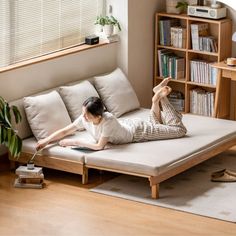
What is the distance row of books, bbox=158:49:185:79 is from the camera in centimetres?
804

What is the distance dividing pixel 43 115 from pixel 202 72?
6.78 feet

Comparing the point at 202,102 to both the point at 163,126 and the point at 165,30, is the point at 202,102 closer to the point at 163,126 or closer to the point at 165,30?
the point at 165,30

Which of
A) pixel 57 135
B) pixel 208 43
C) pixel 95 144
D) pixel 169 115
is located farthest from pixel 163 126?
pixel 208 43

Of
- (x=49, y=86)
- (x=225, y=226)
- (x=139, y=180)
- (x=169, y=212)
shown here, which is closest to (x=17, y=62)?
(x=49, y=86)

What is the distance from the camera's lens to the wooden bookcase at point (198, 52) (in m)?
7.69

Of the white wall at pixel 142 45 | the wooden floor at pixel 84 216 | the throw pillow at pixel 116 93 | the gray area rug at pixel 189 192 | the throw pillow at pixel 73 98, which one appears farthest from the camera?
the white wall at pixel 142 45

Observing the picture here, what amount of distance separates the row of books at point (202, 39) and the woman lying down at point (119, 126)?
124 centimetres

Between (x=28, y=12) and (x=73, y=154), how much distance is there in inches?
57.4

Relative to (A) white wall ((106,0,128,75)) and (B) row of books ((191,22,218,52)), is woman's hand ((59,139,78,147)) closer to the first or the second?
(A) white wall ((106,0,128,75))

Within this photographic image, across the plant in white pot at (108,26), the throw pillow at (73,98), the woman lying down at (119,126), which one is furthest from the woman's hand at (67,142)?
the plant in white pot at (108,26)

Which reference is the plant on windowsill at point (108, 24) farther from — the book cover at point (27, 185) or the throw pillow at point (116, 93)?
the book cover at point (27, 185)

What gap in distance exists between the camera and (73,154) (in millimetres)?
6230

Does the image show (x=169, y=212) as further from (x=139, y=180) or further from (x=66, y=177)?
(x=66, y=177)

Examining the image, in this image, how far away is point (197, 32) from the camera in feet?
25.6
